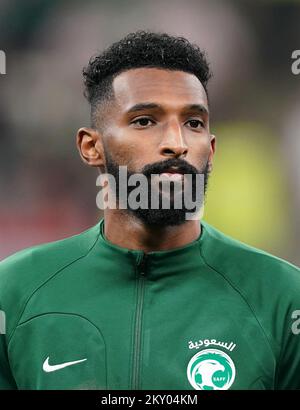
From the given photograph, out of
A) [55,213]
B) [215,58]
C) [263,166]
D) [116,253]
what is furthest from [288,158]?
[116,253]

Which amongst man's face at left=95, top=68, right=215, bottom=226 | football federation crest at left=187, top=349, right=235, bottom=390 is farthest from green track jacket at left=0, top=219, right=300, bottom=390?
man's face at left=95, top=68, right=215, bottom=226

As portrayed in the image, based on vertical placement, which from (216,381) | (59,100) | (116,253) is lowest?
(216,381)

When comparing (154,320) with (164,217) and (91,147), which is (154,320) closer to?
(164,217)

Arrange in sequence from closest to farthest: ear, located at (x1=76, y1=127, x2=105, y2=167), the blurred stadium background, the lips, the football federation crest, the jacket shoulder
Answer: the football federation crest
the lips
the jacket shoulder
ear, located at (x1=76, y1=127, x2=105, y2=167)
the blurred stadium background

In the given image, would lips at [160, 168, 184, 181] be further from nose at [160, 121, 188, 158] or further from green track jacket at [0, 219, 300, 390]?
green track jacket at [0, 219, 300, 390]

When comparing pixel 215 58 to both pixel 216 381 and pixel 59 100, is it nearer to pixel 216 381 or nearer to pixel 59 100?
pixel 59 100

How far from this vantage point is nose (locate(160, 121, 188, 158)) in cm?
219

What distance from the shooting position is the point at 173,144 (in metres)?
2.19

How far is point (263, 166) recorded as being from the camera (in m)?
5.10

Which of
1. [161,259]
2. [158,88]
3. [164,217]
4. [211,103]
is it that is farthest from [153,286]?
[211,103]

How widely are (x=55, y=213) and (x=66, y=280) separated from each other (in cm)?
275

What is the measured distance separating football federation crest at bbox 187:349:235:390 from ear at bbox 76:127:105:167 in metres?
0.71

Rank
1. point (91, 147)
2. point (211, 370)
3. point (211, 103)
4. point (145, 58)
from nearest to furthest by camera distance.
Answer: point (211, 370)
point (145, 58)
point (91, 147)
point (211, 103)

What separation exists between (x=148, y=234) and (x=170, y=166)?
0.24 metres
